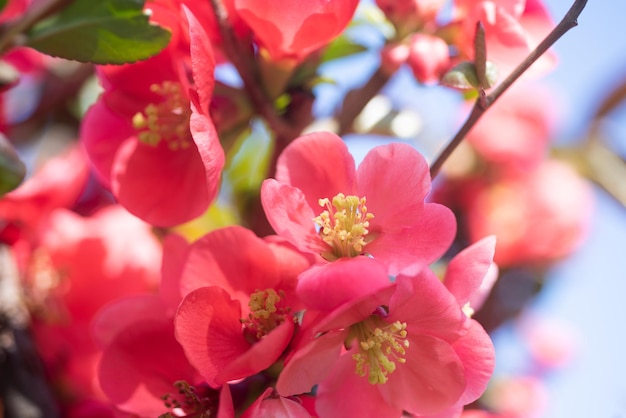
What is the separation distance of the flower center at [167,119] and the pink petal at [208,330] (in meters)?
0.21

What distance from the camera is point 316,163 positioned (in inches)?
22.0

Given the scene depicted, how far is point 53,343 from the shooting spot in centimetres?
99

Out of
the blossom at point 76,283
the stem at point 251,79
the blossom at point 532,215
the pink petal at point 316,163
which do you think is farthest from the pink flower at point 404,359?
the blossom at point 532,215

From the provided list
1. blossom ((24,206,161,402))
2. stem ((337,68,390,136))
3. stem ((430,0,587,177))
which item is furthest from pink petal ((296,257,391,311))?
blossom ((24,206,161,402))

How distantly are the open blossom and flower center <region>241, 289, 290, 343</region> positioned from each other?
10 cm

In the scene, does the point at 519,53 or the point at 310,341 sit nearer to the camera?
the point at 310,341

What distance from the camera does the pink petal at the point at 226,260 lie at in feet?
1.85

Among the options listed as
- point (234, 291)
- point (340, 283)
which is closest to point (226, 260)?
point (234, 291)

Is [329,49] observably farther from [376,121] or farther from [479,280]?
[479,280]

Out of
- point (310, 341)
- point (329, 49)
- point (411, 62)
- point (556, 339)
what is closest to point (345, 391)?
point (310, 341)

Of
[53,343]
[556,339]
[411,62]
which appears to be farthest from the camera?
[556,339]

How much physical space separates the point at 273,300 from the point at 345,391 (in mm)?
88

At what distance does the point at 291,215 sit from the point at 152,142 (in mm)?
210

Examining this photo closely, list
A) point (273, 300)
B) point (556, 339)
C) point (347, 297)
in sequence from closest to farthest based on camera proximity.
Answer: point (347, 297), point (273, 300), point (556, 339)
